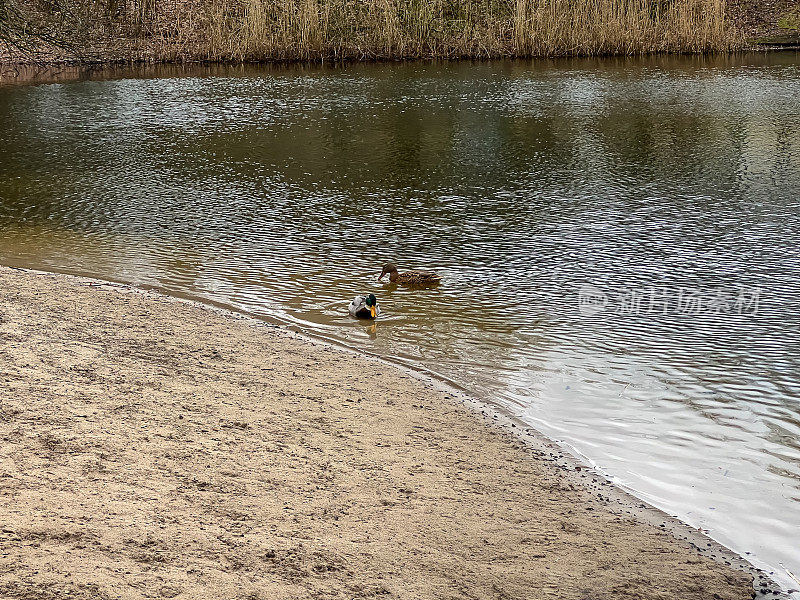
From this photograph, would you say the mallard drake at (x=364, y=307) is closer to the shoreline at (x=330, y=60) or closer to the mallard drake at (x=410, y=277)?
the mallard drake at (x=410, y=277)

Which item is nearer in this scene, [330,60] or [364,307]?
[364,307]

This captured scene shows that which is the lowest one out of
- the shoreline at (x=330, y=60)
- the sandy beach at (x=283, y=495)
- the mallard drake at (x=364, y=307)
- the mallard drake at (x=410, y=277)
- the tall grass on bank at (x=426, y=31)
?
the sandy beach at (x=283, y=495)

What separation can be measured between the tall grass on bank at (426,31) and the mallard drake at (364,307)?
17.8 m

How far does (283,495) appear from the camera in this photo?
3.68 metres

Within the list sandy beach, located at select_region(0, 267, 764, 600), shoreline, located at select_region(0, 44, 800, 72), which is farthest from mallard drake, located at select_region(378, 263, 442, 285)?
shoreline, located at select_region(0, 44, 800, 72)

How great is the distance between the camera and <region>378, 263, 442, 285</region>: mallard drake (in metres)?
7.09

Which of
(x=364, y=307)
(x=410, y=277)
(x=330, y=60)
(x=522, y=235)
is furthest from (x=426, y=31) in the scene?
(x=364, y=307)

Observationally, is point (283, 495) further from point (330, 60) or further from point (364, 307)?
point (330, 60)

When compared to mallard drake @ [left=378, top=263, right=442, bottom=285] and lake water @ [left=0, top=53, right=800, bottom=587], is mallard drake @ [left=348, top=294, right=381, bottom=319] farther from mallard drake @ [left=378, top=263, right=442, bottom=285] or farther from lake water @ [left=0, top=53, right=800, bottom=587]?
mallard drake @ [left=378, top=263, right=442, bottom=285]

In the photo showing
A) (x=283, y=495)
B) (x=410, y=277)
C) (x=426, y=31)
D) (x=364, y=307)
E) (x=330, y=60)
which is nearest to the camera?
(x=283, y=495)

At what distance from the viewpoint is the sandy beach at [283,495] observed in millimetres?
3115

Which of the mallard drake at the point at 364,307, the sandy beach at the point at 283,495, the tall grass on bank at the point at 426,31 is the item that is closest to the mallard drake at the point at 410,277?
the mallard drake at the point at 364,307

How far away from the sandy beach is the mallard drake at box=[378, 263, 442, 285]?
1850 millimetres

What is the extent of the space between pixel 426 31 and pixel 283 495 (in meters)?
21.6
